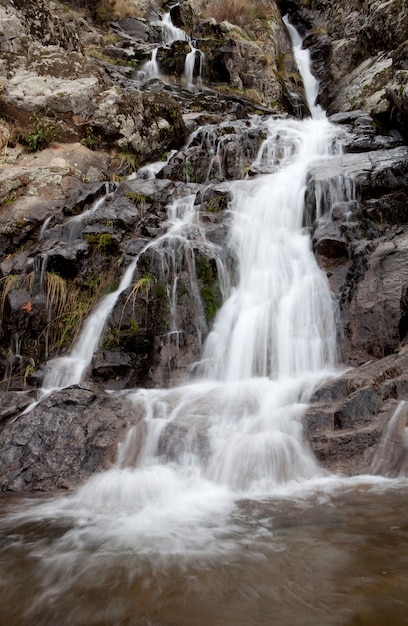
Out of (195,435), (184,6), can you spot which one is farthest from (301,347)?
(184,6)

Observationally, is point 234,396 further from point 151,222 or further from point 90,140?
point 90,140

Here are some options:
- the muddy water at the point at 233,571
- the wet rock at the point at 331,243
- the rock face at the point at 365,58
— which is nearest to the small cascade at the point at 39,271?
the muddy water at the point at 233,571

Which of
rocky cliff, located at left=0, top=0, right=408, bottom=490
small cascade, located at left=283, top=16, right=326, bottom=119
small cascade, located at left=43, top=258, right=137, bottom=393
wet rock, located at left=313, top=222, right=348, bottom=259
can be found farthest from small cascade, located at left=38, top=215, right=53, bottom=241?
small cascade, located at left=283, top=16, right=326, bottom=119

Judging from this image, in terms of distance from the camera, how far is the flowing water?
2.02 m

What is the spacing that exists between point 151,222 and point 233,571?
24.6 feet

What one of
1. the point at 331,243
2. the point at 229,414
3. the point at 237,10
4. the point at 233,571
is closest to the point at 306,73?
the point at 237,10

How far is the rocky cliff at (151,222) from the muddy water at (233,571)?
47.1 inches

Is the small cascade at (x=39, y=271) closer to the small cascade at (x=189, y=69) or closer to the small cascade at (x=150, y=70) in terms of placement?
the small cascade at (x=189, y=69)

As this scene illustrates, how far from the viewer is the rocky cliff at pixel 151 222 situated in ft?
15.8

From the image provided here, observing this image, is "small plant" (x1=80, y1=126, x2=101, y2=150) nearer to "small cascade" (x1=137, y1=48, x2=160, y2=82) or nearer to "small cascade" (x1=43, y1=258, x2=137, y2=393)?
"small cascade" (x1=43, y1=258, x2=137, y2=393)

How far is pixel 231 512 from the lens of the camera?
11.1 feet

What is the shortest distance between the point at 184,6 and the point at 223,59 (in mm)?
6431

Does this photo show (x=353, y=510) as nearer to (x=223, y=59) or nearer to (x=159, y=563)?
(x=159, y=563)

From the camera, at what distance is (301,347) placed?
20.8 feet
